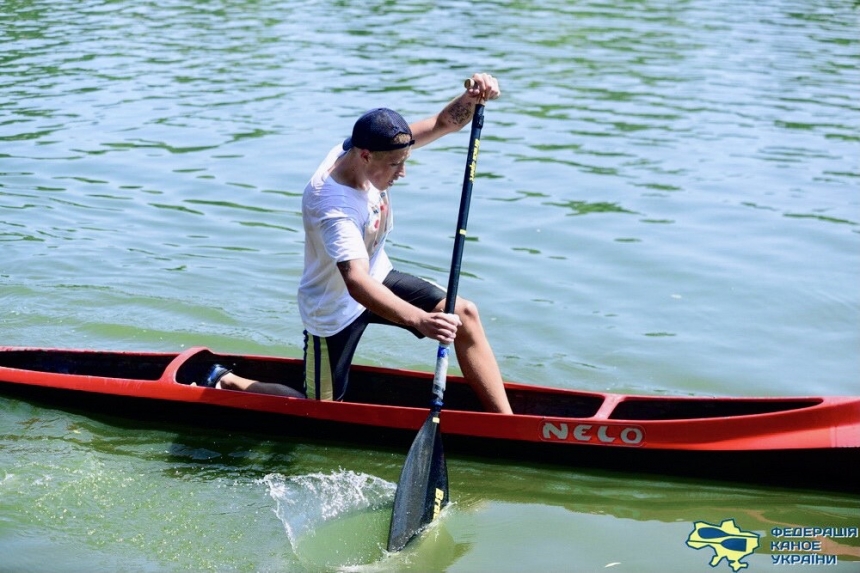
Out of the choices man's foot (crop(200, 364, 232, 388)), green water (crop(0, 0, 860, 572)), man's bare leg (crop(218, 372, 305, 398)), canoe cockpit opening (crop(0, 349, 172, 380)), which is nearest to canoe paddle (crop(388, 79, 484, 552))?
green water (crop(0, 0, 860, 572))

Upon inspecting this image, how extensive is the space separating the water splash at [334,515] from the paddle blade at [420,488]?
0.47 feet

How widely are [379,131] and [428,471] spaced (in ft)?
6.36

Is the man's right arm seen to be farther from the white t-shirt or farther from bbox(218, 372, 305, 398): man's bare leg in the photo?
bbox(218, 372, 305, 398): man's bare leg

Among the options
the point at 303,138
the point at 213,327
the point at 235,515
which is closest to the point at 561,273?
the point at 213,327

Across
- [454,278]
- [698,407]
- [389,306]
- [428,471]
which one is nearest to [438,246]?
[454,278]

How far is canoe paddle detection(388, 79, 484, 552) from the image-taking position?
19.3 ft

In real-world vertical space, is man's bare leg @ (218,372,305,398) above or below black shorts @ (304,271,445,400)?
below

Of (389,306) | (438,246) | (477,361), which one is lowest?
(438,246)

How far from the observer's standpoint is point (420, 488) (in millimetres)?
6051

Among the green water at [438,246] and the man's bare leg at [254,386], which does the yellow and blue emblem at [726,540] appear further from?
the man's bare leg at [254,386]

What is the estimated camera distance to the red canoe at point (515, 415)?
6.11m

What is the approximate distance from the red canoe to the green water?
0.14 meters

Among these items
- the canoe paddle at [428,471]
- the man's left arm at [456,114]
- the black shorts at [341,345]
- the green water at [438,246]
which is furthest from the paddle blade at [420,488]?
the man's left arm at [456,114]

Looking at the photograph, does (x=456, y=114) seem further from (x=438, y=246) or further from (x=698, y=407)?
(x=438, y=246)
